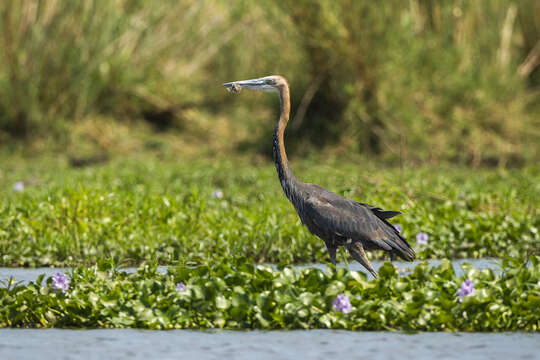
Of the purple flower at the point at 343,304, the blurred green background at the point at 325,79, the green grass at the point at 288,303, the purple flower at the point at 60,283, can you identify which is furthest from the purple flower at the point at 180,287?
the blurred green background at the point at 325,79

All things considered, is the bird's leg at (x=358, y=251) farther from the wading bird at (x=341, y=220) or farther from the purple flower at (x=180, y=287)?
the purple flower at (x=180, y=287)

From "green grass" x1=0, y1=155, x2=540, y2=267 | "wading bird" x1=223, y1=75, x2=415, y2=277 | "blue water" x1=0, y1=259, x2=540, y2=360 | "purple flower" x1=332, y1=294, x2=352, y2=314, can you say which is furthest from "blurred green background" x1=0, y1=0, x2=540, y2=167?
"blue water" x1=0, y1=259, x2=540, y2=360

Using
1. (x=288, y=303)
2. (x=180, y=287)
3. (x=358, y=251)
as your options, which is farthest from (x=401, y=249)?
(x=180, y=287)

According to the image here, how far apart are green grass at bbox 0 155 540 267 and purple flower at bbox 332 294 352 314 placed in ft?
3.55

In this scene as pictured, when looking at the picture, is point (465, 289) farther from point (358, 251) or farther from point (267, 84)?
point (267, 84)

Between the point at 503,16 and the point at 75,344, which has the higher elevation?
the point at 503,16

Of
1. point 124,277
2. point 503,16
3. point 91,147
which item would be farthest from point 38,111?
point 124,277

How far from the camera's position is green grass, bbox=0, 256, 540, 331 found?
452 centimetres

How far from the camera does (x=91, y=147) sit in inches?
503

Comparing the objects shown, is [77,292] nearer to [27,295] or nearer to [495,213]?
[27,295]

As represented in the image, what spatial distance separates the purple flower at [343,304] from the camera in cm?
453

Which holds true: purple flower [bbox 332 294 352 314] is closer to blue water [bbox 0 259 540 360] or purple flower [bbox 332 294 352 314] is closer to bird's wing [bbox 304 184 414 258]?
blue water [bbox 0 259 540 360]

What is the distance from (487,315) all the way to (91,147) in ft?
29.7

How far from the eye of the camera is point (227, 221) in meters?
6.95
